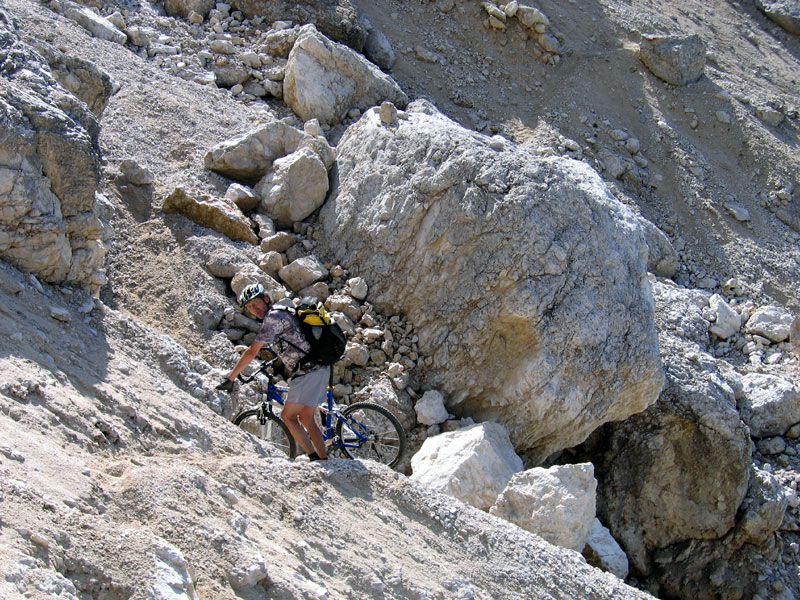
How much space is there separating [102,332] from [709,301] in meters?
8.48

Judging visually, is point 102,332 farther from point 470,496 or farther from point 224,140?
point 224,140

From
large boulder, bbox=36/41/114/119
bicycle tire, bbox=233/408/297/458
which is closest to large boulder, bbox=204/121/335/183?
large boulder, bbox=36/41/114/119

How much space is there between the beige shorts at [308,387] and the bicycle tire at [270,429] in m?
0.58

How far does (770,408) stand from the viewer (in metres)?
9.80

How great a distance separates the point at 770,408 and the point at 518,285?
4.17 metres

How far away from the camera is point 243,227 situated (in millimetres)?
8781

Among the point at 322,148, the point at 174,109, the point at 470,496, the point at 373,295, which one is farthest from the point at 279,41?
the point at 470,496

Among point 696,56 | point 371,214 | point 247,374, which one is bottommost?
point 247,374

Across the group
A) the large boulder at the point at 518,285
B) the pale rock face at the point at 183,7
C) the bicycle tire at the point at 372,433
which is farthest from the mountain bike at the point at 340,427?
the pale rock face at the point at 183,7

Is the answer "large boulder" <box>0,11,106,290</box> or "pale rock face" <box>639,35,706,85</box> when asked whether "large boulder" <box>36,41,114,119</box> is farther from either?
"pale rock face" <box>639,35,706,85</box>

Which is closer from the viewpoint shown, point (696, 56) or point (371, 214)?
point (371, 214)

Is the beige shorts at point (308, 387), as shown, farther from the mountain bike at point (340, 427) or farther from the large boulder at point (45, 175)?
the large boulder at point (45, 175)

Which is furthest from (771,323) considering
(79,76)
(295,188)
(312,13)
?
(79,76)

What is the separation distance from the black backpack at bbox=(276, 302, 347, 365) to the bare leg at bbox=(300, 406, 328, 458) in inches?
16.2
